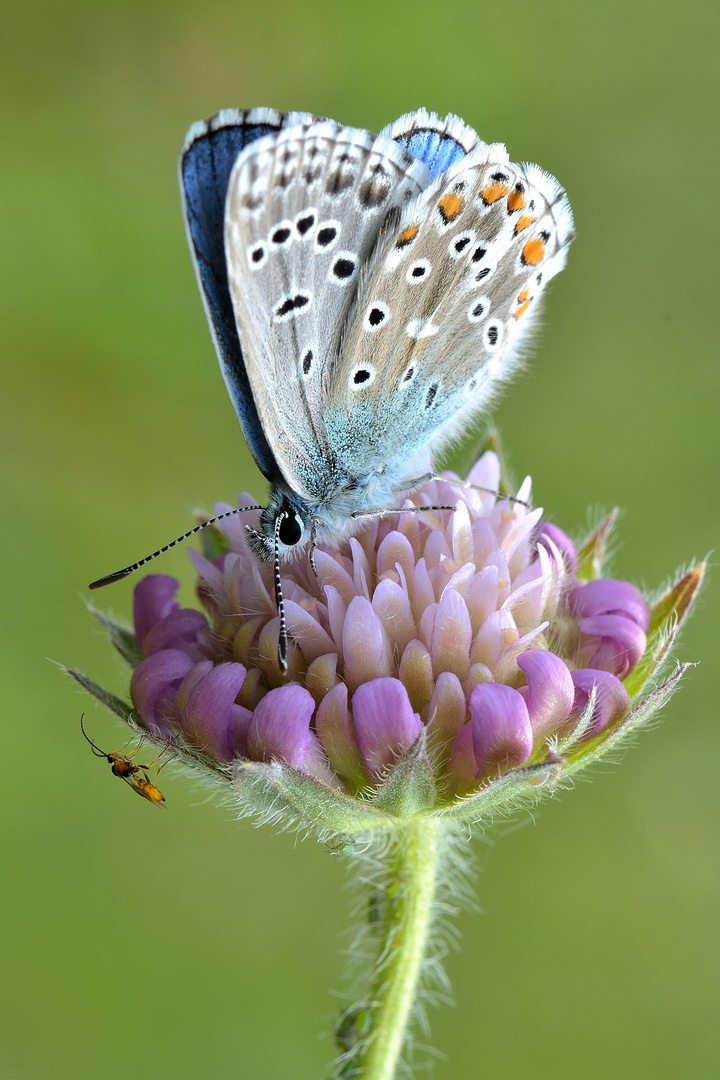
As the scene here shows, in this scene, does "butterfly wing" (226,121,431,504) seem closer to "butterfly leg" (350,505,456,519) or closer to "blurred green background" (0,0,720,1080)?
"butterfly leg" (350,505,456,519)

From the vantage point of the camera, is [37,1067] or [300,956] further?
[300,956]

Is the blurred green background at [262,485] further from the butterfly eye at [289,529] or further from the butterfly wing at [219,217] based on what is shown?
the butterfly wing at [219,217]

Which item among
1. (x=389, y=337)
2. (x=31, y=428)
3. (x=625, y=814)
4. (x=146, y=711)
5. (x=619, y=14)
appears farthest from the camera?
(x=619, y=14)

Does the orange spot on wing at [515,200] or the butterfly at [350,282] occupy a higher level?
the orange spot on wing at [515,200]

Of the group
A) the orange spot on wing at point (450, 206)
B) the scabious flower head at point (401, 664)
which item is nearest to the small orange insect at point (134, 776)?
the scabious flower head at point (401, 664)

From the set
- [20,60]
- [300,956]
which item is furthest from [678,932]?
[20,60]

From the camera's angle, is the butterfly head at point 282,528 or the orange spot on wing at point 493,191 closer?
the butterfly head at point 282,528

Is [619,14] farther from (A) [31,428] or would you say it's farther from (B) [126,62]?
(A) [31,428]
